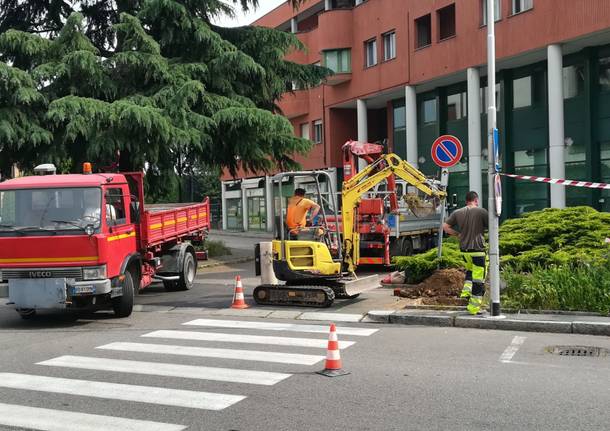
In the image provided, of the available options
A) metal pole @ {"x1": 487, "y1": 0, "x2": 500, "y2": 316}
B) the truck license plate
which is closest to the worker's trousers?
metal pole @ {"x1": 487, "y1": 0, "x2": 500, "y2": 316}

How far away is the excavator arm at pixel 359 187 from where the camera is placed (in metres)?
13.5

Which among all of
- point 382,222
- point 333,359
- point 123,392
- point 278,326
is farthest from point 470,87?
point 123,392

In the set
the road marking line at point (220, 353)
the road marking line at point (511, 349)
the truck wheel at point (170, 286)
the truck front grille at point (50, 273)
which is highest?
the truck front grille at point (50, 273)

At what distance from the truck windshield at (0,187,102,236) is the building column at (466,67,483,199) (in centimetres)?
2102

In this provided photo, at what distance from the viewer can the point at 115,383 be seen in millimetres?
7363

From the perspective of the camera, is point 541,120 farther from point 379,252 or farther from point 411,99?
point 379,252

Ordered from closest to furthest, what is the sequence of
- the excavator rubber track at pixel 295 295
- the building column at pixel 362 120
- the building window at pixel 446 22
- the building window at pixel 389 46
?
the excavator rubber track at pixel 295 295
the building window at pixel 446 22
the building window at pixel 389 46
the building column at pixel 362 120

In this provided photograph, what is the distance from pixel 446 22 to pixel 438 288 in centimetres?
2141

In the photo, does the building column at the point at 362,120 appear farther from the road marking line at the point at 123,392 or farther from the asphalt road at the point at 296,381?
the road marking line at the point at 123,392

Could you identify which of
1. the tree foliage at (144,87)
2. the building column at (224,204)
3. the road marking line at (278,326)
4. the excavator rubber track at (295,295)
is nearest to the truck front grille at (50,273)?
the road marking line at (278,326)

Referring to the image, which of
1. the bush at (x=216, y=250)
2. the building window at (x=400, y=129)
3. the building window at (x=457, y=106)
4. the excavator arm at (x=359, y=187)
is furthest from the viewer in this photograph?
the building window at (x=400, y=129)

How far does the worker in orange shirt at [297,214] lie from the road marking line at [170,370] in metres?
4.95

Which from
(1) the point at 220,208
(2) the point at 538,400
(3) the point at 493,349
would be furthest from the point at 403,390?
(1) the point at 220,208

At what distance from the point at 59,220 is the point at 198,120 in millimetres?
9581
